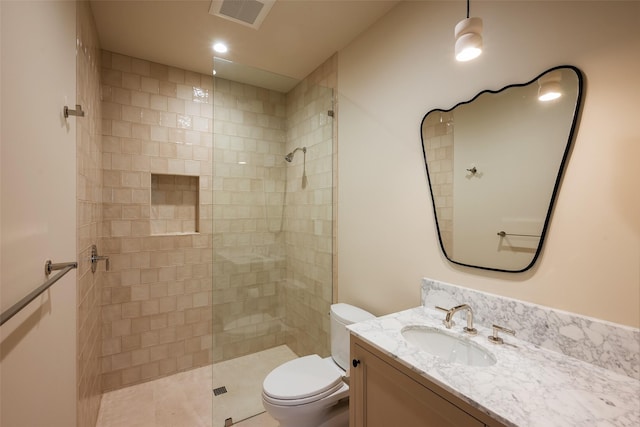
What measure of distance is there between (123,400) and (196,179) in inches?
76.9

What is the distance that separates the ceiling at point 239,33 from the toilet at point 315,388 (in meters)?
2.04

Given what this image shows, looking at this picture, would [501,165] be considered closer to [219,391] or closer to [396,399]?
[396,399]

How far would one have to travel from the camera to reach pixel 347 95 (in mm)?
2256

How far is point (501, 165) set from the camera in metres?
1.32

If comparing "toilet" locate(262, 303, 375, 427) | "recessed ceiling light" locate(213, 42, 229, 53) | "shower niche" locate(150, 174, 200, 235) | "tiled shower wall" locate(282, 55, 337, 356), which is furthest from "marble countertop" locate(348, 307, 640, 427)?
"recessed ceiling light" locate(213, 42, 229, 53)

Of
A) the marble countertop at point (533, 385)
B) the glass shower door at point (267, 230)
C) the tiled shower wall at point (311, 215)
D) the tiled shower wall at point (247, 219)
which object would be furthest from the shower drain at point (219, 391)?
the marble countertop at point (533, 385)

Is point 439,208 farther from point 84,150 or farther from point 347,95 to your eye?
point 84,150

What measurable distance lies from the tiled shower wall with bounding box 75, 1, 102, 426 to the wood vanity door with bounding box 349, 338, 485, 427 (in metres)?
1.42

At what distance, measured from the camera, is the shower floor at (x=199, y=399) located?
2.03 metres

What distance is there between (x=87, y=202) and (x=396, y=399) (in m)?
2.00

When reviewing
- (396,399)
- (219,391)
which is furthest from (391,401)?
(219,391)

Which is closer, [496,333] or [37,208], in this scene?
[37,208]

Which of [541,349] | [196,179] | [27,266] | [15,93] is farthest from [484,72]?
[196,179]

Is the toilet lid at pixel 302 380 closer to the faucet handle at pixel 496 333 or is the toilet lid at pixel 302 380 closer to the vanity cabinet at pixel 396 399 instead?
the vanity cabinet at pixel 396 399
